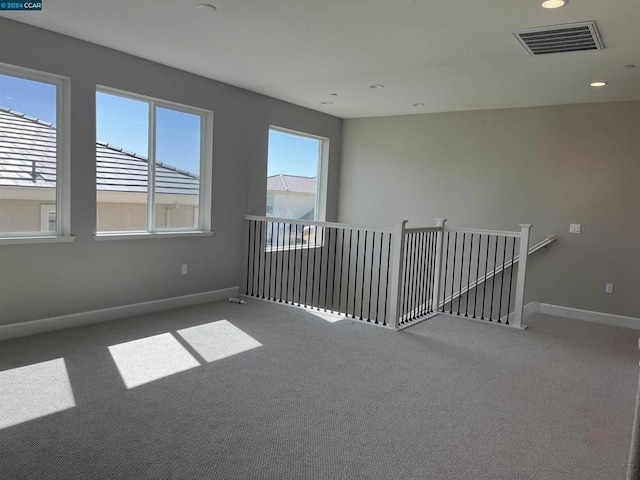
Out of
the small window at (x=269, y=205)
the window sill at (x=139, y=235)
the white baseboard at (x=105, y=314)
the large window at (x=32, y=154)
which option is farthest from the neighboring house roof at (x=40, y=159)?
the small window at (x=269, y=205)

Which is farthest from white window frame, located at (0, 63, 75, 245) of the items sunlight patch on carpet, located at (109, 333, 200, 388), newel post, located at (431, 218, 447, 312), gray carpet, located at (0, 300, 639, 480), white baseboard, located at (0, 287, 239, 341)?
newel post, located at (431, 218, 447, 312)

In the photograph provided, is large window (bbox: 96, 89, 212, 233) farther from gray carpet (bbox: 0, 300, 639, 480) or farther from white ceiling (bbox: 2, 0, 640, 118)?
gray carpet (bbox: 0, 300, 639, 480)

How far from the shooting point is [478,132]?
6.14 m

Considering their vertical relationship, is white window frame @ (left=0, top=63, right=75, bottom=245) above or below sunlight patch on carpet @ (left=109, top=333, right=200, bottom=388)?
above

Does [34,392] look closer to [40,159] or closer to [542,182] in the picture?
[40,159]

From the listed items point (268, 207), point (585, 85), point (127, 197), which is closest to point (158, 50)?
point (127, 197)

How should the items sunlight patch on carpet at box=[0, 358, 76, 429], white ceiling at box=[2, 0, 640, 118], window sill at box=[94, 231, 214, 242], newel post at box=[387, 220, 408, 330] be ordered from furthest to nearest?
newel post at box=[387, 220, 408, 330] < window sill at box=[94, 231, 214, 242] < white ceiling at box=[2, 0, 640, 118] < sunlight patch on carpet at box=[0, 358, 76, 429]

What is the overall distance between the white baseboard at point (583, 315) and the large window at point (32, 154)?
5164 mm

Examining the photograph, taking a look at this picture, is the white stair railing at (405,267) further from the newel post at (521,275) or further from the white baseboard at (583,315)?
the white baseboard at (583,315)

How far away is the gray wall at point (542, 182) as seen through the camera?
5.30 meters

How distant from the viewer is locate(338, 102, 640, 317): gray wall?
5.30 m

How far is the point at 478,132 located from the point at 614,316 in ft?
9.09

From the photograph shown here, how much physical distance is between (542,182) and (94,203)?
200 inches

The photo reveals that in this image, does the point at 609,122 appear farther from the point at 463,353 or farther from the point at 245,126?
the point at 245,126
